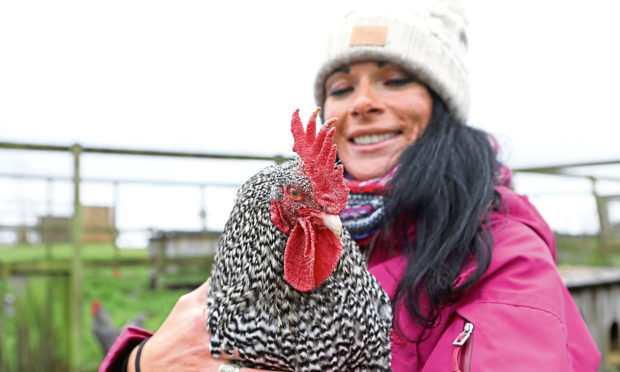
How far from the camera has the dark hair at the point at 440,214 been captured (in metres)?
1.61

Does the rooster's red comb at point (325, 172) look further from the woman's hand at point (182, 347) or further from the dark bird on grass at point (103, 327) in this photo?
the dark bird on grass at point (103, 327)

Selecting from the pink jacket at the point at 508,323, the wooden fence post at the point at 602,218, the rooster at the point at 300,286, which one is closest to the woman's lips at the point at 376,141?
the pink jacket at the point at 508,323

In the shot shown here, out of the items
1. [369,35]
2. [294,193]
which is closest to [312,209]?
[294,193]

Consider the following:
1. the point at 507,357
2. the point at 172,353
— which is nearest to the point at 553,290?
the point at 507,357

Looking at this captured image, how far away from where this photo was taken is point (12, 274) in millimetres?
4207

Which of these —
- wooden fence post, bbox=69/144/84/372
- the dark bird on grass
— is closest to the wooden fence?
wooden fence post, bbox=69/144/84/372

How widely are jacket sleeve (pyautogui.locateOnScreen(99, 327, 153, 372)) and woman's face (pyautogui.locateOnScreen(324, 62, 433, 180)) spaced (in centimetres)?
125

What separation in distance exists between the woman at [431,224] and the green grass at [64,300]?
3.09m

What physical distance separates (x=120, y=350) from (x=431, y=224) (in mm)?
1357

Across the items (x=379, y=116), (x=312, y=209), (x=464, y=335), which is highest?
(x=379, y=116)

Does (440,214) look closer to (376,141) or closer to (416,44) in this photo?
(376,141)

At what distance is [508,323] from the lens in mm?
1415

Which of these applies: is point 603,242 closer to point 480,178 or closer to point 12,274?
point 480,178

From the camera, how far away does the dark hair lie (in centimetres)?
161
